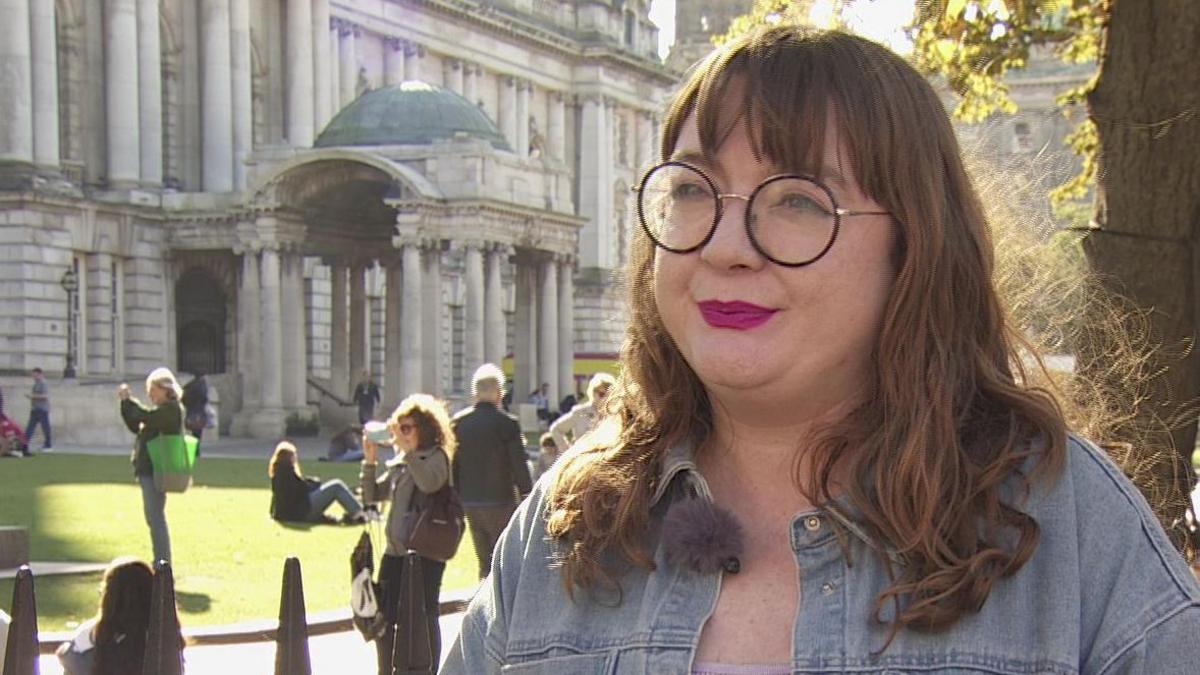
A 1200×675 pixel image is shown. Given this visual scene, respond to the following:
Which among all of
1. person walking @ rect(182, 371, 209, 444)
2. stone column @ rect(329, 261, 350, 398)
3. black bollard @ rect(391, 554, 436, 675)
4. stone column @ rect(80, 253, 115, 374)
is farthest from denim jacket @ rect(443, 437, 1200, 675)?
stone column @ rect(80, 253, 115, 374)

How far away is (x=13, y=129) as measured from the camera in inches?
1753

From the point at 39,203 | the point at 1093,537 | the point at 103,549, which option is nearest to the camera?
the point at 1093,537

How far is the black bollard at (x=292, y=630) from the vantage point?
7.91 metres

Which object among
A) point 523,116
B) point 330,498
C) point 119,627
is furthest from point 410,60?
point 119,627

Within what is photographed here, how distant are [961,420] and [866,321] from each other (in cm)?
21

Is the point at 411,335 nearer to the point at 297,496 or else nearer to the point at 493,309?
the point at 493,309

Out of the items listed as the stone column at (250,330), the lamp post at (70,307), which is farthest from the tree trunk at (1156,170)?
the stone column at (250,330)

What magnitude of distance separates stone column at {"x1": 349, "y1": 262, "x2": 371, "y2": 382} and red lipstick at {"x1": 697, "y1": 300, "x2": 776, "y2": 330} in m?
44.2

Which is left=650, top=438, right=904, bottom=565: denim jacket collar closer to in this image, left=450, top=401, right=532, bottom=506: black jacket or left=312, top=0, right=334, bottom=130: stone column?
left=450, top=401, right=532, bottom=506: black jacket

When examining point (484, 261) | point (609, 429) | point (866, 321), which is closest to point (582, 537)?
point (609, 429)

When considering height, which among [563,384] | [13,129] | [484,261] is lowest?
[563,384]

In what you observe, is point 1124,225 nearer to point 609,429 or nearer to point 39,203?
point 609,429

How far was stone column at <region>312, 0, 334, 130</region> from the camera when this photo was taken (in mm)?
59375

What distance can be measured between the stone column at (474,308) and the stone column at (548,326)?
2.91m
